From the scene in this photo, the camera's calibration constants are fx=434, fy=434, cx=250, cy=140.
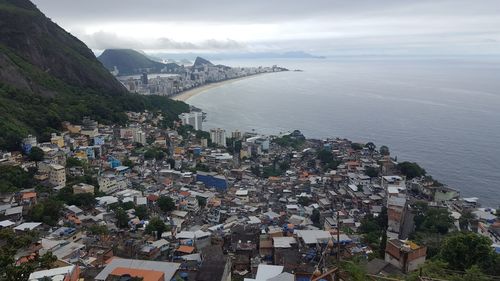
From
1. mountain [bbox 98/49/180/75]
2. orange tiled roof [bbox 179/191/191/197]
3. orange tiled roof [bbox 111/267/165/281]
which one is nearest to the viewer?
orange tiled roof [bbox 111/267/165/281]

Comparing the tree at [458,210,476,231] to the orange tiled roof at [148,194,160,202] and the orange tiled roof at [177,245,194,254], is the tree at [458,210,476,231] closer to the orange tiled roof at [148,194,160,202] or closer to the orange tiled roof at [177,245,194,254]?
the orange tiled roof at [177,245,194,254]

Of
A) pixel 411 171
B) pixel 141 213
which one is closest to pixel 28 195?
pixel 141 213

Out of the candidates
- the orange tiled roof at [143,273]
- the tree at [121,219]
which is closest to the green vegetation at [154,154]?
the tree at [121,219]

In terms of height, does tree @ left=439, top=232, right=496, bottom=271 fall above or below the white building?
above

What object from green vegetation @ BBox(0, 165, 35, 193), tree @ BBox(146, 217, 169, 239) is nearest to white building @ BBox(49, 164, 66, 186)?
green vegetation @ BBox(0, 165, 35, 193)

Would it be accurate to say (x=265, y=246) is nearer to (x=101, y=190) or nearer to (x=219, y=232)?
(x=219, y=232)

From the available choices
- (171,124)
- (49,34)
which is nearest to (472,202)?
(171,124)

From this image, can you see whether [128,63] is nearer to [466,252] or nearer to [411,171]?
[411,171]

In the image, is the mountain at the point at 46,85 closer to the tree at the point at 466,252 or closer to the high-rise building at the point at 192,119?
the high-rise building at the point at 192,119
